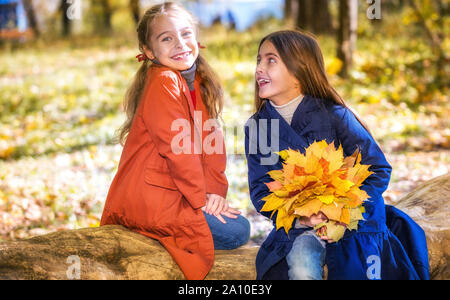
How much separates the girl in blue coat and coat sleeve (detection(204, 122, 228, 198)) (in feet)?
0.90

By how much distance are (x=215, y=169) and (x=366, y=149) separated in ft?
3.09

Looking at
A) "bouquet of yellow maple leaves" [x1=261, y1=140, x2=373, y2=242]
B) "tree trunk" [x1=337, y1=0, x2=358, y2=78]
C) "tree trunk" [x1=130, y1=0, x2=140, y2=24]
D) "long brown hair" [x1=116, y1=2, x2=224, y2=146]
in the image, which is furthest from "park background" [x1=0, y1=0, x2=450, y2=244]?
"tree trunk" [x1=130, y1=0, x2=140, y2=24]

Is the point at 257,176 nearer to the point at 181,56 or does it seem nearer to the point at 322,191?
the point at 322,191

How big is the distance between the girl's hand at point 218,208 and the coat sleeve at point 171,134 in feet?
0.68

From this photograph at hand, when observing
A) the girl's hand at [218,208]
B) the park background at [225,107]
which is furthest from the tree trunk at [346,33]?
the girl's hand at [218,208]

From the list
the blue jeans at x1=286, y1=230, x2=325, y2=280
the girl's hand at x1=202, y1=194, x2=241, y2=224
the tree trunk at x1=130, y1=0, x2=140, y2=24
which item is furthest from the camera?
the tree trunk at x1=130, y1=0, x2=140, y2=24

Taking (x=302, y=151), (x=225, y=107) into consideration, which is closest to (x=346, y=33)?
(x=225, y=107)

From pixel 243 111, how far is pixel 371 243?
17.8 ft

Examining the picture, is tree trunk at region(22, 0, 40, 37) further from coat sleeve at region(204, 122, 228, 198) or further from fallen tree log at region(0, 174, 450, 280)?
fallen tree log at region(0, 174, 450, 280)

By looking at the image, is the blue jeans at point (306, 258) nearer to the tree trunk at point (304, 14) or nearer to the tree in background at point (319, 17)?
the tree trunk at point (304, 14)

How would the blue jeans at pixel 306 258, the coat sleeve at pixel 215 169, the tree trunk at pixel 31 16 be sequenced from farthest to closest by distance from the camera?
the tree trunk at pixel 31 16, the coat sleeve at pixel 215 169, the blue jeans at pixel 306 258

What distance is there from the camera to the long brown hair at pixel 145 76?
2994 mm

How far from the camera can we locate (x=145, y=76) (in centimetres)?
303

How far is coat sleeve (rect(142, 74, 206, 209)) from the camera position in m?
2.69
